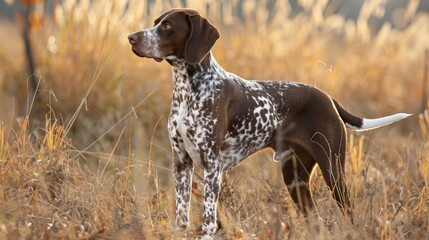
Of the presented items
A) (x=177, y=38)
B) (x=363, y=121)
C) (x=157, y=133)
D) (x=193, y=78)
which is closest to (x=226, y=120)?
(x=193, y=78)

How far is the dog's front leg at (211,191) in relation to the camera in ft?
15.8

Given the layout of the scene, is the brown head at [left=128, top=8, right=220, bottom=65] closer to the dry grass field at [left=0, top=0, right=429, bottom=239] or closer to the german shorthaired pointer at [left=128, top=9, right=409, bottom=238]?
the german shorthaired pointer at [left=128, top=9, right=409, bottom=238]

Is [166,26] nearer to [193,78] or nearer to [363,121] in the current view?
[193,78]

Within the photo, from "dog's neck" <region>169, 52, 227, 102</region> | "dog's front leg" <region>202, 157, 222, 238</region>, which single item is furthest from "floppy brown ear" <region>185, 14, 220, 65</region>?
"dog's front leg" <region>202, 157, 222, 238</region>

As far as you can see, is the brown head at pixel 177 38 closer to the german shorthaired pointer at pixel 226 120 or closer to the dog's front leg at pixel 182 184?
the german shorthaired pointer at pixel 226 120

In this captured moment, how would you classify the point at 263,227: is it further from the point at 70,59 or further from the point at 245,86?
the point at 70,59

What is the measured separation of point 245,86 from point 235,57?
4.10 meters

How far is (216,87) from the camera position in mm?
4848

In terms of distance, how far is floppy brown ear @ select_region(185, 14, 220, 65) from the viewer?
473 centimetres

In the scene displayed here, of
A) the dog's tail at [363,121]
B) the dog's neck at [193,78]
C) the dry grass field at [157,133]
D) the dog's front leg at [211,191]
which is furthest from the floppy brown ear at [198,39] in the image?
the dog's tail at [363,121]

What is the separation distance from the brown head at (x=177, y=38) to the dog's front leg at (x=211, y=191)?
58 centimetres

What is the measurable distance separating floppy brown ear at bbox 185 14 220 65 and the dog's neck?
0.11m

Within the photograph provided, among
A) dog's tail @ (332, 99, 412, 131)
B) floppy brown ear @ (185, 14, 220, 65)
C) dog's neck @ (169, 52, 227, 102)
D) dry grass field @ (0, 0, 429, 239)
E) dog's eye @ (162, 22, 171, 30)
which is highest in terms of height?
dog's eye @ (162, 22, 171, 30)

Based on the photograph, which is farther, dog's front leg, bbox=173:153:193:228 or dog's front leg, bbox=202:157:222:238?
dog's front leg, bbox=173:153:193:228
